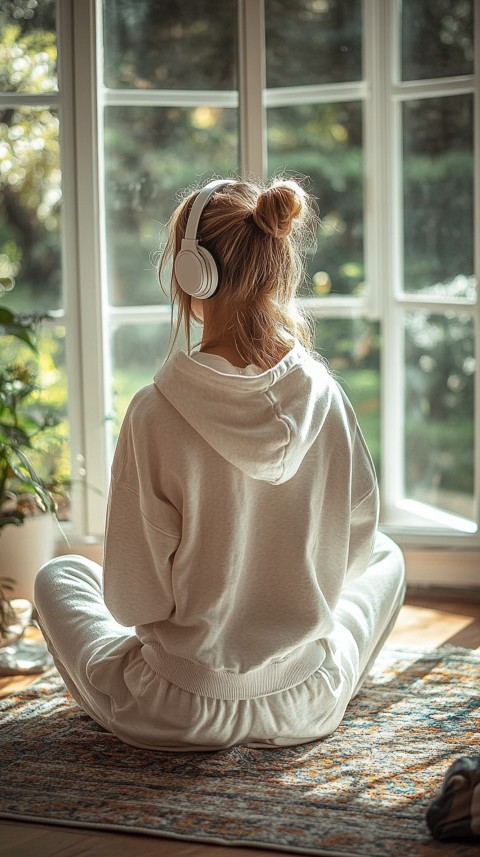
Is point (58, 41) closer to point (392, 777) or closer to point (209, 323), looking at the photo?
point (209, 323)

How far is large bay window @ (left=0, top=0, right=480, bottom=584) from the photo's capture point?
127 inches

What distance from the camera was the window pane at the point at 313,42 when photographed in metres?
3.35

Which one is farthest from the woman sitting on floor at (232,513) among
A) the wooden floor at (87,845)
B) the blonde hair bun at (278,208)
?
the wooden floor at (87,845)

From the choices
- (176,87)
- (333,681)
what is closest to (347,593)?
(333,681)

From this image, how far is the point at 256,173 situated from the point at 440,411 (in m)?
0.99

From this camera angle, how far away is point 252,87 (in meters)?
3.18

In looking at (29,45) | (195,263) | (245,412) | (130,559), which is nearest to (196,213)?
(195,263)

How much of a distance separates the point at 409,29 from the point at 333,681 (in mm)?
2165

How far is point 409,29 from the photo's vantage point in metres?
3.29

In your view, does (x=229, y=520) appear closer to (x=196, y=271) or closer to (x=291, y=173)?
(x=196, y=271)

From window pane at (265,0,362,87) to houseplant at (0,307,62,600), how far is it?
1168 mm

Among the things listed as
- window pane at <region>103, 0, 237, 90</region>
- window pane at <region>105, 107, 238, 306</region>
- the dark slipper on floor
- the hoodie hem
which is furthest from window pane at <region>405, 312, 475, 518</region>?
the dark slipper on floor

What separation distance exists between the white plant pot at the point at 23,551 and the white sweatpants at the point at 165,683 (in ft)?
2.59

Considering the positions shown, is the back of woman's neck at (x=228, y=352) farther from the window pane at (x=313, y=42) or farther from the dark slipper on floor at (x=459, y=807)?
the window pane at (x=313, y=42)
